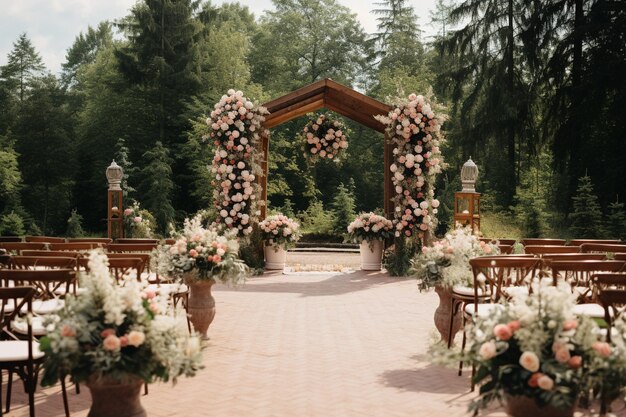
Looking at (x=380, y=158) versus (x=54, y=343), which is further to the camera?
(x=380, y=158)

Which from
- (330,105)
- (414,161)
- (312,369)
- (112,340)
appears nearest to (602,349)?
(112,340)

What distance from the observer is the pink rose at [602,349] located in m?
2.88

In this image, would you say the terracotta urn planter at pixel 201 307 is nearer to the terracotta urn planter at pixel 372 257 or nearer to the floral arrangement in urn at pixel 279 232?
the floral arrangement in urn at pixel 279 232

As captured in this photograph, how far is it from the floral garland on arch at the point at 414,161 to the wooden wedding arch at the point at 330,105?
30.5 inches

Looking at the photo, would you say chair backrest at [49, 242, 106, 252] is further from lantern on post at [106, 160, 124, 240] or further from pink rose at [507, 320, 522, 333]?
lantern on post at [106, 160, 124, 240]

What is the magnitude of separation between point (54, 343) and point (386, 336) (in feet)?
16.6

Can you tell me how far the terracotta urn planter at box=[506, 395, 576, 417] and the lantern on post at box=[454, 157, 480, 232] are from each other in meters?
12.4

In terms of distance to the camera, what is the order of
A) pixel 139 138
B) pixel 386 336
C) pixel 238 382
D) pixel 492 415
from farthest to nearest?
pixel 139 138, pixel 386 336, pixel 238 382, pixel 492 415

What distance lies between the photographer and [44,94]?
35.6 meters

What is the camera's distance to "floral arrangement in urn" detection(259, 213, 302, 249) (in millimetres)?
15078

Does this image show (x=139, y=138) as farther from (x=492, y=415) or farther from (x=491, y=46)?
(x=492, y=415)

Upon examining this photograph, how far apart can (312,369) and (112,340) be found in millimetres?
3184

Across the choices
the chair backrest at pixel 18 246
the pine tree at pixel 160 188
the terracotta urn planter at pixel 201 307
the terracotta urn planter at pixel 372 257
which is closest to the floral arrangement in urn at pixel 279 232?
the terracotta urn planter at pixel 372 257

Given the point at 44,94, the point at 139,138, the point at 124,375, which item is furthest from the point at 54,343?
the point at 44,94
